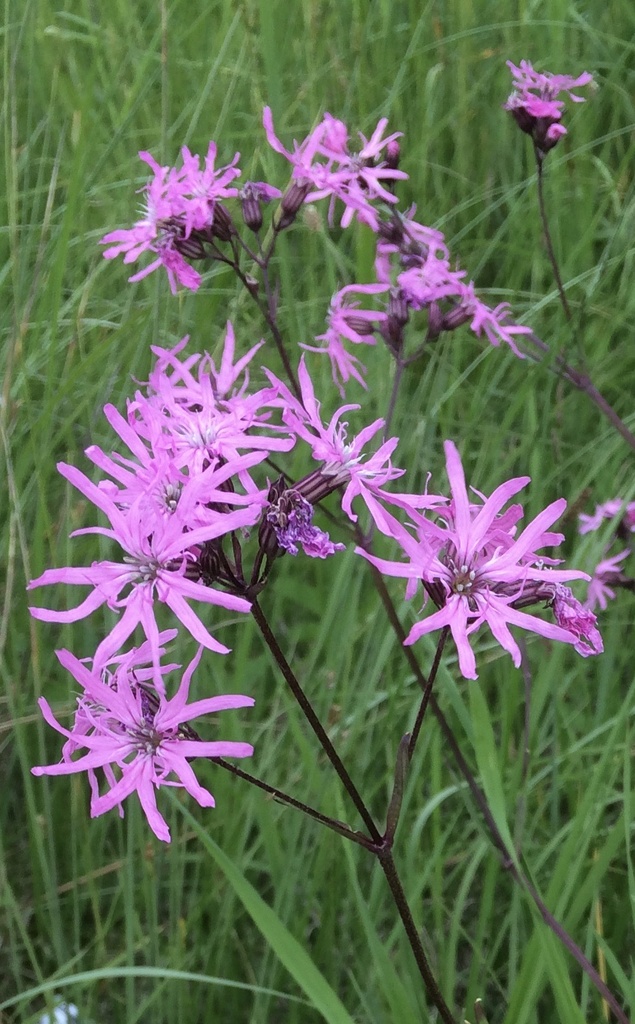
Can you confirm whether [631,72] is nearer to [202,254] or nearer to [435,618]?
[202,254]

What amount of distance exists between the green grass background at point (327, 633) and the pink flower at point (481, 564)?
0.20 meters

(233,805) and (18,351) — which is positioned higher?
(18,351)

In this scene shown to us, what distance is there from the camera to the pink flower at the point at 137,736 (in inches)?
26.1

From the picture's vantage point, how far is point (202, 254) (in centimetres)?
125

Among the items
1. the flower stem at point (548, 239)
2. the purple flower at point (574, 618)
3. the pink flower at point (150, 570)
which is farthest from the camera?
the flower stem at point (548, 239)

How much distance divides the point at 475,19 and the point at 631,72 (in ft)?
1.21

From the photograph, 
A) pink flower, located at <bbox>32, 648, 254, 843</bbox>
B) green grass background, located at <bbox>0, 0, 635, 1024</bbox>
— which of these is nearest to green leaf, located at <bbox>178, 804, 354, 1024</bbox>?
green grass background, located at <bbox>0, 0, 635, 1024</bbox>

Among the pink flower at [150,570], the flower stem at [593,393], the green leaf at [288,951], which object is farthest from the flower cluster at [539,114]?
the green leaf at [288,951]

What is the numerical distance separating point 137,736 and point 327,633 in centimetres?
60

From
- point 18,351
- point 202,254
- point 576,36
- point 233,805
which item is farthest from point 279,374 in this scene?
point 576,36

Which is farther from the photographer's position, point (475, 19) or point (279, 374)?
point (475, 19)

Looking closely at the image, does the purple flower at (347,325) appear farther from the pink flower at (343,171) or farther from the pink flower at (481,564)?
the pink flower at (481,564)

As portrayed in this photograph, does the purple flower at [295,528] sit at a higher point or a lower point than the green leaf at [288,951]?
higher

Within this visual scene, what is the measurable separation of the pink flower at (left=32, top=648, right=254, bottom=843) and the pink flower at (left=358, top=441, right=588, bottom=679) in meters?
0.18
